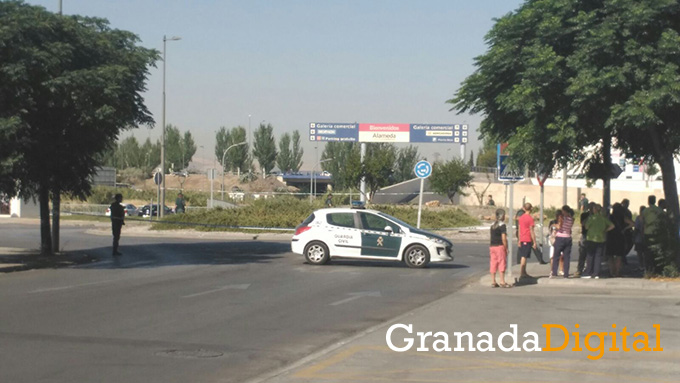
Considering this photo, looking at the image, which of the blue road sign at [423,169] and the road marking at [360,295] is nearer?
the road marking at [360,295]

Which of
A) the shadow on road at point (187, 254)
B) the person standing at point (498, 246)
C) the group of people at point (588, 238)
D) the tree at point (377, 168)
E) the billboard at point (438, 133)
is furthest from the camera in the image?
the billboard at point (438, 133)

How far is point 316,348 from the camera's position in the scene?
1134 cm

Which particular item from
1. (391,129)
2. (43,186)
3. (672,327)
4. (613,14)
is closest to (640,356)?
(672,327)

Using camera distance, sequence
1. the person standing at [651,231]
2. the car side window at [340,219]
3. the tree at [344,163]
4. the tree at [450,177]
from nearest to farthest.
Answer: the person standing at [651,231], the car side window at [340,219], the tree at [344,163], the tree at [450,177]

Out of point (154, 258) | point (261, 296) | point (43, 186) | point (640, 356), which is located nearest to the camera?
point (640, 356)

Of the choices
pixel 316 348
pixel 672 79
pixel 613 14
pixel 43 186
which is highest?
pixel 613 14

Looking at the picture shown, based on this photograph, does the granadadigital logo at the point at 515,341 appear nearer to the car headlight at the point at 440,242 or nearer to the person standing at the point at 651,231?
the person standing at the point at 651,231

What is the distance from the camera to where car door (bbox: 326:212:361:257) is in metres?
24.3

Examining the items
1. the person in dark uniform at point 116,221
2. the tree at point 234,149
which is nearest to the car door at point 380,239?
the person in dark uniform at point 116,221

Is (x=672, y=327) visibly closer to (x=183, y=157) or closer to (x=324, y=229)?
(x=324, y=229)

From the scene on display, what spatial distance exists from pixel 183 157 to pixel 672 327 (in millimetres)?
128109

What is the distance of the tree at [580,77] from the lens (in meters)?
17.7

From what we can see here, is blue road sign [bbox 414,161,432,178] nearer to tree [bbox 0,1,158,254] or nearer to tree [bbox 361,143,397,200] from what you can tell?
tree [bbox 0,1,158,254]

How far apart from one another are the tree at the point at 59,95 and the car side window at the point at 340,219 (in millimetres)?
6038
